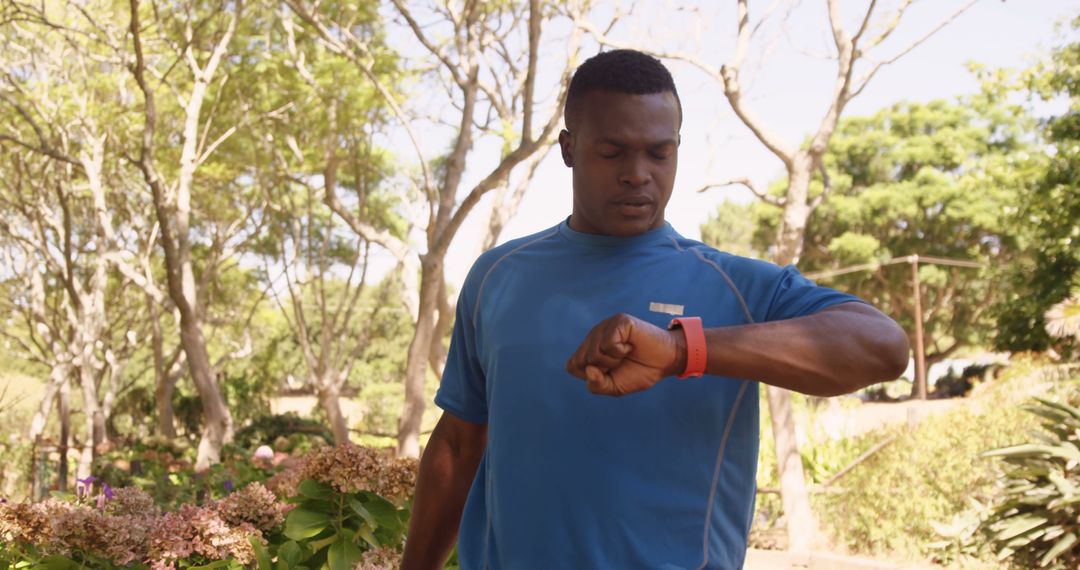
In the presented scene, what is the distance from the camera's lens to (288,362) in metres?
39.8

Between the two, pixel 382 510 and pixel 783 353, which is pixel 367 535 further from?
pixel 783 353

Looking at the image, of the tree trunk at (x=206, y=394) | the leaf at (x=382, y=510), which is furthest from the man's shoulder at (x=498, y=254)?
the tree trunk at (x=206, y=394)

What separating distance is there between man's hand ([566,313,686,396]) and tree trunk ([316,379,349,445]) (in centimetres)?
1199

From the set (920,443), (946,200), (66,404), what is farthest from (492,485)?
(946,200)

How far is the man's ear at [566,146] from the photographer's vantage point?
1.98 m

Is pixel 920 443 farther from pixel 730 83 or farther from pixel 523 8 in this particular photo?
pixel 523 8

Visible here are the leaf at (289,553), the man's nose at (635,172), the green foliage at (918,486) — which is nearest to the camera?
the man's nose at (635,172)

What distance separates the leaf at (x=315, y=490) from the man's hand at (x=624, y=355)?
224cm

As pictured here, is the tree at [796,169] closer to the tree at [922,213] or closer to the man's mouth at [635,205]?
the man's mouth at [635,205]

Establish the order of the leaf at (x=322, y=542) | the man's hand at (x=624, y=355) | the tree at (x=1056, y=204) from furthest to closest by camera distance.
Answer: the tree at (x=1056, y=204) < the leaf at (x=322, y=542) < the man's hand at (x=624, y=355)

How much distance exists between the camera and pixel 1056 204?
67.4 feet

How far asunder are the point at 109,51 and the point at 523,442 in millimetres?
17032

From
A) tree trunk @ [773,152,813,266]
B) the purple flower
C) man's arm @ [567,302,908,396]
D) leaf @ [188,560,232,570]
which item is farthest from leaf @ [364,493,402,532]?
tree trunk @ [773,152,813,266]

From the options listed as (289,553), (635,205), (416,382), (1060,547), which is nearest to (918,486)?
(1060,547)
